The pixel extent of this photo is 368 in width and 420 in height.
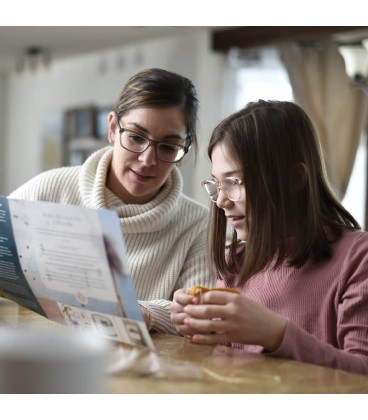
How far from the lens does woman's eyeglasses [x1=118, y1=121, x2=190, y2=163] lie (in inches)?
72.4

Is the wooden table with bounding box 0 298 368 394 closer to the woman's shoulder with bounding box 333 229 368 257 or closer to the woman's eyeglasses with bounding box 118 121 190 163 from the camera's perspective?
the woman's shoulder with bounding box 333 229 368 257

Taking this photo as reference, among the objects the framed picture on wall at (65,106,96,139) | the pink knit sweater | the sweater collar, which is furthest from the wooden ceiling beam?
the pink knit sweater

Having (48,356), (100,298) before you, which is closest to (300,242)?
(100,298)

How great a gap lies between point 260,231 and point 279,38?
4780mm

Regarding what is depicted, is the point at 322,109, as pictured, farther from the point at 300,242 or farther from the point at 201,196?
the point at 300,242

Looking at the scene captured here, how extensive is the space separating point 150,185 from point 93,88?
6.37 m

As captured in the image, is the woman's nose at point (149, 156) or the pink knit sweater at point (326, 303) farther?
the woman's nose at point (149, 156)

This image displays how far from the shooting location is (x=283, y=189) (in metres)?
1.45

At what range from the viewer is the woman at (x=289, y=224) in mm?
1367

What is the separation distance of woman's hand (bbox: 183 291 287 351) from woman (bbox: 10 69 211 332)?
59 centimetres

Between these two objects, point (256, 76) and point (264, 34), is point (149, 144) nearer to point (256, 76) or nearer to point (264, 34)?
point (264, 34)

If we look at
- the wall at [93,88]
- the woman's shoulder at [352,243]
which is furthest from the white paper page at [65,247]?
the wall at [93,88]

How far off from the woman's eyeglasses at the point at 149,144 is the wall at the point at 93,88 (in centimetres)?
329

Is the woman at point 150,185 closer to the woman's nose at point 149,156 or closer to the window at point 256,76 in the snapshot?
the woman's nose at point 149,156
